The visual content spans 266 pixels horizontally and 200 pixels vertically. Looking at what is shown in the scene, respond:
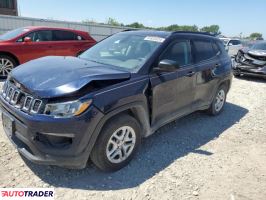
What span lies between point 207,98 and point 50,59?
2.92m

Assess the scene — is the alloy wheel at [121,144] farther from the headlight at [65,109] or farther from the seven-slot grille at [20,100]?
the seven-slot grille at [20,100]

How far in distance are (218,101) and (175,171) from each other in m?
2.67

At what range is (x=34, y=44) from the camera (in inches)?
328

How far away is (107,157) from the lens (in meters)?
3.36

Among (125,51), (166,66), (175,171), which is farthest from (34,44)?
(175,171)

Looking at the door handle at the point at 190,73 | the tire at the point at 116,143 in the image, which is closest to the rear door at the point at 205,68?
the door handle at the point at 190,73

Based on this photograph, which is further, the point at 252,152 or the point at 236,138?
the point at 236,138

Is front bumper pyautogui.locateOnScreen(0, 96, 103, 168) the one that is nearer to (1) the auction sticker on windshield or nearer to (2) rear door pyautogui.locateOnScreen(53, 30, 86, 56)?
(1) the auction sticker on windshield

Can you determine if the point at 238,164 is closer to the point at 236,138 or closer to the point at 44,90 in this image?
the point at 236,138

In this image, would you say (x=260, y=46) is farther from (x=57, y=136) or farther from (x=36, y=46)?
(x=57, y=136)

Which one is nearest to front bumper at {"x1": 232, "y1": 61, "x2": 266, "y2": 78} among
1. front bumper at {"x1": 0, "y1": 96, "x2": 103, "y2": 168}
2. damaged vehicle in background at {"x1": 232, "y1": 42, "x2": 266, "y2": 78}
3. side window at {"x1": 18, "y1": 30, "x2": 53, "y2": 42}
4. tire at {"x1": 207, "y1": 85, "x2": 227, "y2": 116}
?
damaged vehicle in background at {"x1": 232, "y1": 42, "x2": 266, "y2": 78}

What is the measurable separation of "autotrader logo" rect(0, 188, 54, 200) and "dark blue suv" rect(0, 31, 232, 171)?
1.17 feet

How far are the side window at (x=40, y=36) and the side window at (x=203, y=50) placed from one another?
17.7 ft

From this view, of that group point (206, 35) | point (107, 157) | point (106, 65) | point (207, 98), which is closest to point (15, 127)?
point (107, 157)
